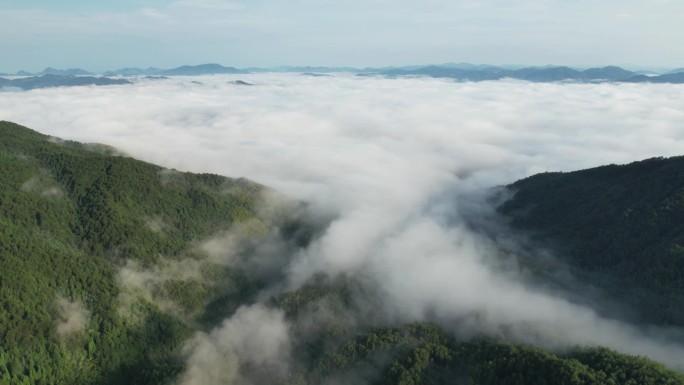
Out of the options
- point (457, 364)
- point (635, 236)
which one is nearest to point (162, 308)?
point (457, 364)

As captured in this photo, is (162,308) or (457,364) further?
(162,308)

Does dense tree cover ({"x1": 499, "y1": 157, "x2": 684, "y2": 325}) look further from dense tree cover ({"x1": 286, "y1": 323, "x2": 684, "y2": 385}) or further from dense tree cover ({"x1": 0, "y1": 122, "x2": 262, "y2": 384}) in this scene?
dense tree cover ({"x1": 0, "y1": 122, "x2": 262, "y2": 384})

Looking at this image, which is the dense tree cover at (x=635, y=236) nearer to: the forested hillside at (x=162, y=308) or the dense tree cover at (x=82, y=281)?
the forested hillside at (x=162, y=308)

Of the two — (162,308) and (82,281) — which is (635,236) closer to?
(162,308)

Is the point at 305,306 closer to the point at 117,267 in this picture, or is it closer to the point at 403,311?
the point at 403,311

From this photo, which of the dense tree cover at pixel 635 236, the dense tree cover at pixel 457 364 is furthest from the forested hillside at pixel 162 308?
the dense tree cover at pixel 635 236

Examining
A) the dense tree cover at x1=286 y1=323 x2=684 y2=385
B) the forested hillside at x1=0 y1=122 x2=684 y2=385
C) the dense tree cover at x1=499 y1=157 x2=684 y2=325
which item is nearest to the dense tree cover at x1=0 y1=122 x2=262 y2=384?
the forested hillside at x1=0 y1=122 x2=684 y2=385
